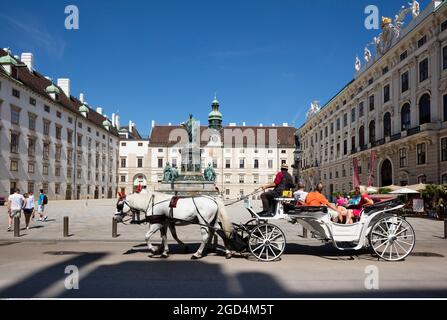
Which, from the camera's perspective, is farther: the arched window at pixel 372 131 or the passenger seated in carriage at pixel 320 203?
the arched window at pixel 372 131

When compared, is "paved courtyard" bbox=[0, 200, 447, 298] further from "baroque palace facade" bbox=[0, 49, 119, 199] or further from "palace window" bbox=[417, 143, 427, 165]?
"baroque palace facade" bbox=[0, 49, 119, 199]

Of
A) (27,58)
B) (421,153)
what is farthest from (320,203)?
(27,58)

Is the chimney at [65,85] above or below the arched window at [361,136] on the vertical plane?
above

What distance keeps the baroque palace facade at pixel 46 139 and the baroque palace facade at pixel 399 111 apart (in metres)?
34.0

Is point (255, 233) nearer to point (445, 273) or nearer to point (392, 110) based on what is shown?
point (445, 273)

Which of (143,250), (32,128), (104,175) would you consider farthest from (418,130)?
(104,175)

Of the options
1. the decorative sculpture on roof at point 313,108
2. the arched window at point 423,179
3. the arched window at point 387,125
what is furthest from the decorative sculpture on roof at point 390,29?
the decorative sculpture on roof at point 313,108

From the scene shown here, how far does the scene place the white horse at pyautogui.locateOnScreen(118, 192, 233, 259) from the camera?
8398mm

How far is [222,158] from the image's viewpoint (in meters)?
80.7

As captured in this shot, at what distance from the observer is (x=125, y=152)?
82.3 metres

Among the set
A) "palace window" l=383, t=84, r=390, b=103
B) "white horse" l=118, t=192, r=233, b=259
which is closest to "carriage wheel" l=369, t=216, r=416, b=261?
"white horse" l=118, t=192, r=233, b=259

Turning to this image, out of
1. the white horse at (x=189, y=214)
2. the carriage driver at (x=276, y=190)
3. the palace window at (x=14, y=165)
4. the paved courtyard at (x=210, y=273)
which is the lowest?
the paved courtyard at (x=210, y=273)

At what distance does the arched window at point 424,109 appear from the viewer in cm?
3072

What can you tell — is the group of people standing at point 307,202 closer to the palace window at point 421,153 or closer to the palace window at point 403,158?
the palace window at point 421,153
